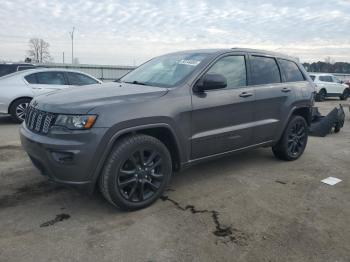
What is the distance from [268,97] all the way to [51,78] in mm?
6632

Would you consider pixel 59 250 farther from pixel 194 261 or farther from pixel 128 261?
pixel 194 261

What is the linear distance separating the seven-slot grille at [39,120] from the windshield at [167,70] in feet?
4.48

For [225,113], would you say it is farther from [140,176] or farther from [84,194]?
[84,194]

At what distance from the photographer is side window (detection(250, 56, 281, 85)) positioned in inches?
201

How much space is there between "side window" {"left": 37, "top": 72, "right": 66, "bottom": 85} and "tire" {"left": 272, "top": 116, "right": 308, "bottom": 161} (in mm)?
6394

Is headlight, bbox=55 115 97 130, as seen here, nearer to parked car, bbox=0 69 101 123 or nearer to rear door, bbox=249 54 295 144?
rear door, bbox=249 54 295 144

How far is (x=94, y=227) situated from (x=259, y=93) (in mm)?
2920

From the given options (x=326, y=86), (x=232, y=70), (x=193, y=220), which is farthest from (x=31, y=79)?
(x=326, y=86)

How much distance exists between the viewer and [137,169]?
3.83 metres

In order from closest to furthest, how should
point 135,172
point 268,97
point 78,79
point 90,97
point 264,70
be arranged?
point 90,97 → point 135,172 → point 268,97 → point 264,70 → point 78,79

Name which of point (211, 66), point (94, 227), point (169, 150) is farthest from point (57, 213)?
point (211, 66)

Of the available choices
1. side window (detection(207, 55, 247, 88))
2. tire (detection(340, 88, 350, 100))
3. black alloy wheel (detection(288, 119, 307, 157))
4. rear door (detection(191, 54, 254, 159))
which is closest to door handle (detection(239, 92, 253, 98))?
rear door (detection(191, 54, 254, 159))

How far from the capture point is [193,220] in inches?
146

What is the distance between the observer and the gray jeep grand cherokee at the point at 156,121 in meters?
3.46
